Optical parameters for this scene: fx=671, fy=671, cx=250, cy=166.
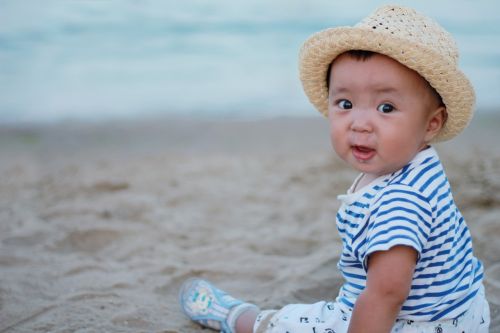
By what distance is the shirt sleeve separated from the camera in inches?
77.0

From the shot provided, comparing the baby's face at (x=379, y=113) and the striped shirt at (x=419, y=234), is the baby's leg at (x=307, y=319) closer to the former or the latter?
the striped shirt at (x=419, y=234)

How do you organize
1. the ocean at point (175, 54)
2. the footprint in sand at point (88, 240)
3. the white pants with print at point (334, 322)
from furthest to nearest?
the ocean at point (175, 54)
the footprint in sand at point (88, 240)
the white pants with print at point (334, 322)

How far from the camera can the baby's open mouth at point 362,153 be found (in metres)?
2.15

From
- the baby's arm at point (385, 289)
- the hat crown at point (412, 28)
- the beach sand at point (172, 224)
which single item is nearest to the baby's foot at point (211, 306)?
the beach sand at point (172, 224)

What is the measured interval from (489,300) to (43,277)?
2.10 meters

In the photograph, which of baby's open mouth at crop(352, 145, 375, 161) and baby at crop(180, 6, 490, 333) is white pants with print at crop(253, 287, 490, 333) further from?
baby's open mouth at crop(352, 145, 375, 161)

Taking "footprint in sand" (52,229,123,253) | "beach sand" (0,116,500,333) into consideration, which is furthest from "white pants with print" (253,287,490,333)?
"footprint in sand" (52,229,123,253)

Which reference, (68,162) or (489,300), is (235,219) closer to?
(489,300)

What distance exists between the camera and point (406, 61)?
2049mm

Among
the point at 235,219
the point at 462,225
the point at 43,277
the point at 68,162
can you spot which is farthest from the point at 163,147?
the point at 462,225

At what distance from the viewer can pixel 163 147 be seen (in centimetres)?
647

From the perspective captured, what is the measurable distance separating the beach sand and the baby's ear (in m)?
0.94

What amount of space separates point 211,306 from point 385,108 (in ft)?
4.01

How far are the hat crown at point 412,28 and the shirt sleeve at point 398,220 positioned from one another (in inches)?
17.6
